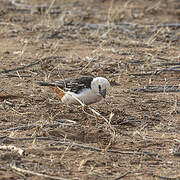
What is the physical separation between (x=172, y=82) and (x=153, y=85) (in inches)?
16.7

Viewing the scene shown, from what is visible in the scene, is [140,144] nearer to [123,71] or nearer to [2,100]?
[2,100]

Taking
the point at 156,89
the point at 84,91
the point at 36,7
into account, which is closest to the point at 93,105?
the point at 84,91

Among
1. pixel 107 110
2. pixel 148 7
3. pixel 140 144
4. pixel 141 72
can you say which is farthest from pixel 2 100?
pixel 148 7

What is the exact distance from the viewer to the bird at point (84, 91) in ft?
20.6

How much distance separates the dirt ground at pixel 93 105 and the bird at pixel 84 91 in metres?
0.12

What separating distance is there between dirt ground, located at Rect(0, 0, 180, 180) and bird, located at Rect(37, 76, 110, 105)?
12 centimetres

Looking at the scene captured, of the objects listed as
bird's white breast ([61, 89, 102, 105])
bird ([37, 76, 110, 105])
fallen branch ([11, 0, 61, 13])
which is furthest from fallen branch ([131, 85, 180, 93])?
fallen branch ([11, 0, 61, 13])

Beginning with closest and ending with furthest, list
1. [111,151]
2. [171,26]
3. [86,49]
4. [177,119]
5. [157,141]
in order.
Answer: [111,151] → [157,141] → [177,119] → [86,49] → [171,26]

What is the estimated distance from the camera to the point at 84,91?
20.8ft

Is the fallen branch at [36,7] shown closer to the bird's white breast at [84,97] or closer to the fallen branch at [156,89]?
the fallen branch at [156,89]

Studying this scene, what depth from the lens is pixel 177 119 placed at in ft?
20.5

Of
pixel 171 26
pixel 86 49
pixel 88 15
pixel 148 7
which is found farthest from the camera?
pixel 148 7

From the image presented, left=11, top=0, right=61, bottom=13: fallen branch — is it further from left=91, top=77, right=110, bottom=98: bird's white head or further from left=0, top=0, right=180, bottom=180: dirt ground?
left=91, top=77, right=110, bottom=98: bird's white head

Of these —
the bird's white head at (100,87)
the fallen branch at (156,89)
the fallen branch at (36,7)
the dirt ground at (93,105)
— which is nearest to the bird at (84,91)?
the bird's white head at (100,87)
